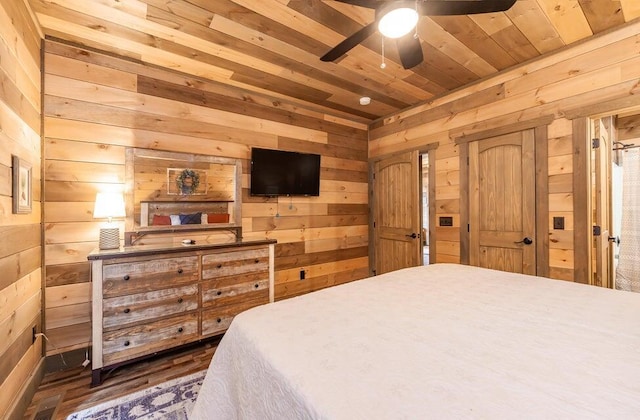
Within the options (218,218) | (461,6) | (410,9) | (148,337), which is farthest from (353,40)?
(148,337)

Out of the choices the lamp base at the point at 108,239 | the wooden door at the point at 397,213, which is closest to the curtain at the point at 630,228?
the wooden door at the point at 397,213

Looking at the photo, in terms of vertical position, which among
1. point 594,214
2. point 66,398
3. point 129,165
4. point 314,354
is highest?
point 129,165

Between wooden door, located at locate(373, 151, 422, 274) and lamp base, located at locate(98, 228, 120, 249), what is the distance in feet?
10.5

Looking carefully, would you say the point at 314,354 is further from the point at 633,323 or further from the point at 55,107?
the point at 55,107

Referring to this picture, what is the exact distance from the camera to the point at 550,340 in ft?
3.29

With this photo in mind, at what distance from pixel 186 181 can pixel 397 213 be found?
2.68 metres

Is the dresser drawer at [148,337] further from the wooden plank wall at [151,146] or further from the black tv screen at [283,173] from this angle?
the black tv screen at [283,173]

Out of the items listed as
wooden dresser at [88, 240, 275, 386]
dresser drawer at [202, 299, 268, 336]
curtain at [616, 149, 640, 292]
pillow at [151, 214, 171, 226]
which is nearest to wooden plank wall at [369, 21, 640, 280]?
curtain at [616, 149, 640, 292]

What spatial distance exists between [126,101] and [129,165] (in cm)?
59

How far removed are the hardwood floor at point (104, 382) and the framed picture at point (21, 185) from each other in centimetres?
130

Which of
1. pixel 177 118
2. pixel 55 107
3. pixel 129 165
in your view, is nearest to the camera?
pixel 55 107

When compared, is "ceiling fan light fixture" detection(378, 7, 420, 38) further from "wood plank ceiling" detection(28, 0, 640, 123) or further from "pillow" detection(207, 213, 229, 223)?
"pillow" detection(207, 213, 229, 223)

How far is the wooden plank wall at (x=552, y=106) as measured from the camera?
225 centimetres

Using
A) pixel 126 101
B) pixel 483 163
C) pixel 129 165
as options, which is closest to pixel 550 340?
pixel 483 163
